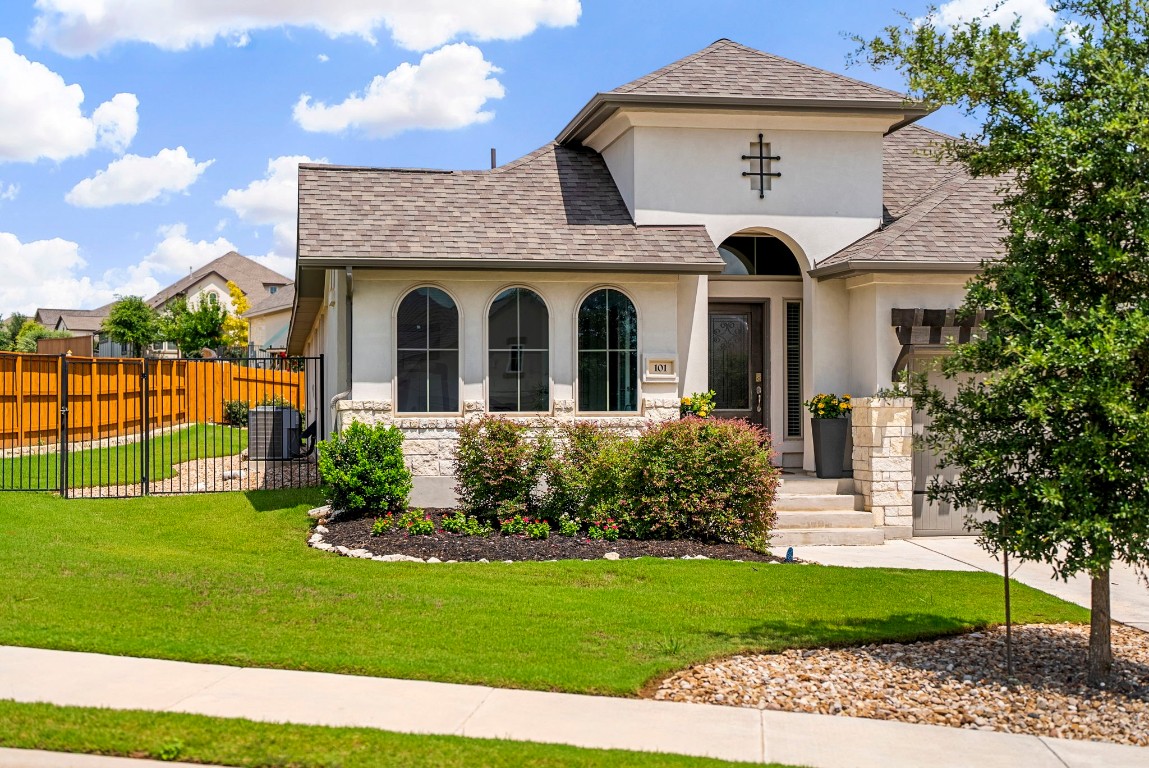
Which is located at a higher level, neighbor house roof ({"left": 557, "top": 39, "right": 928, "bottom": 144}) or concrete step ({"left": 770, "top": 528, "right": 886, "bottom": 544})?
neighbor house roof ({"left": 557, "top": 39, "right": 928, "bottom": 144})

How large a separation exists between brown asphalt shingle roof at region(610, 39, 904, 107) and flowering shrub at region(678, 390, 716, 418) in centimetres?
405

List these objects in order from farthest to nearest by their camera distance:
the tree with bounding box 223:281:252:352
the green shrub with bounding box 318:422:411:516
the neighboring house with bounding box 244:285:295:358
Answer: the tree with bounding box 223:281:252:352
the neighboring house with bounding box 244:285:295:358
the green shrub with bounding box 318:422:411:516

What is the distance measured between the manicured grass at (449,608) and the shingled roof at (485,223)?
389cm

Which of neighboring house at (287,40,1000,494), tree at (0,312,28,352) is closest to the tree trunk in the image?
neighboring house at (287,40,1000,494)

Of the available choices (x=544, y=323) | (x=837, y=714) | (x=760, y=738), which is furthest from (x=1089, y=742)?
(x=544, y=323)

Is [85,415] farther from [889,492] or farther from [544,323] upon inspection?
[889,492]

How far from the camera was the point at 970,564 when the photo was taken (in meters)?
11.9

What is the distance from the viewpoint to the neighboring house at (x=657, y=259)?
13.6 meters

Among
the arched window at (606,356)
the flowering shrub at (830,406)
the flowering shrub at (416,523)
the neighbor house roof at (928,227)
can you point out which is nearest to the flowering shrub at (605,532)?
A: the flowering shrub at (416,523)

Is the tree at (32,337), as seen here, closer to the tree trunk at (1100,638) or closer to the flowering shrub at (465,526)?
the flowering shrub at (465,526)

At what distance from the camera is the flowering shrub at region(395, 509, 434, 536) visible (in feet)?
39.3

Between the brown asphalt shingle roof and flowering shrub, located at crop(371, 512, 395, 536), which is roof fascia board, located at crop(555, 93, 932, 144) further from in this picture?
flowering shrub, located at crop(371, 512, 395, 536)

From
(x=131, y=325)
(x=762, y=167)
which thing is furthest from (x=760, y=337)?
(x=131, y=325)

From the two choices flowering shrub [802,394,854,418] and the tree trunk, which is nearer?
the tree trunk
